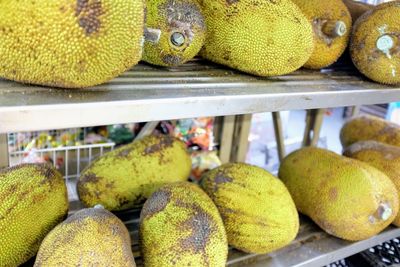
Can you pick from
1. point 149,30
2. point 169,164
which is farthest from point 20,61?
point 169,164

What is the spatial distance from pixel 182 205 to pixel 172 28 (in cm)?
28

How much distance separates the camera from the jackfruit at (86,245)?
0.50 metres

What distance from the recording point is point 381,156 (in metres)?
0.94

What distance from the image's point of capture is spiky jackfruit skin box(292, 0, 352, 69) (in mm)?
720

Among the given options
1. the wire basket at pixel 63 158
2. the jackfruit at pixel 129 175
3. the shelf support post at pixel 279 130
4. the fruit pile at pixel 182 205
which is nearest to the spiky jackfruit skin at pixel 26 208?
the fruit pile at pixel 182 205

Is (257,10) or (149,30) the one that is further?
(257,10)

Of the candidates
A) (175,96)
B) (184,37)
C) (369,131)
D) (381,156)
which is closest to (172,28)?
(184,37)

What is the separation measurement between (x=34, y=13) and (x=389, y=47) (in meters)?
0.60

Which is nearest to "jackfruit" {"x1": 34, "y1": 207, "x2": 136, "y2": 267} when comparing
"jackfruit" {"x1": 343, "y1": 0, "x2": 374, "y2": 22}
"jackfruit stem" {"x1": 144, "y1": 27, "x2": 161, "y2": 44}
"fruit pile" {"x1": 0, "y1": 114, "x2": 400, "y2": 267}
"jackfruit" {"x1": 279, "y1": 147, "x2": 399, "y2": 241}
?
"fruit pile" {"x1": 0, "y1": 114, "x2": 400, "y2": 267}

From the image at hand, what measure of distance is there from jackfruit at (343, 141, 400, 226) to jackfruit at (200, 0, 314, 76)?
0.44 metres

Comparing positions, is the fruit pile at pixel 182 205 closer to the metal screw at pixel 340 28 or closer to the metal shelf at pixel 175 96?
the metal shelf at pixel 175 96

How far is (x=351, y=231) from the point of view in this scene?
2.64 feet

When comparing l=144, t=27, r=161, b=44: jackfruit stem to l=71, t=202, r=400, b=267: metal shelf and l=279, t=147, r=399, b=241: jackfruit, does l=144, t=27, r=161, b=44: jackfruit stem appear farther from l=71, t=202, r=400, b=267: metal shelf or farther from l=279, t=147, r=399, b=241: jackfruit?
l=279, t=147, r=399, b=241: jackfruit

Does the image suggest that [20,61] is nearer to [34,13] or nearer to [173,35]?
[34,13]
